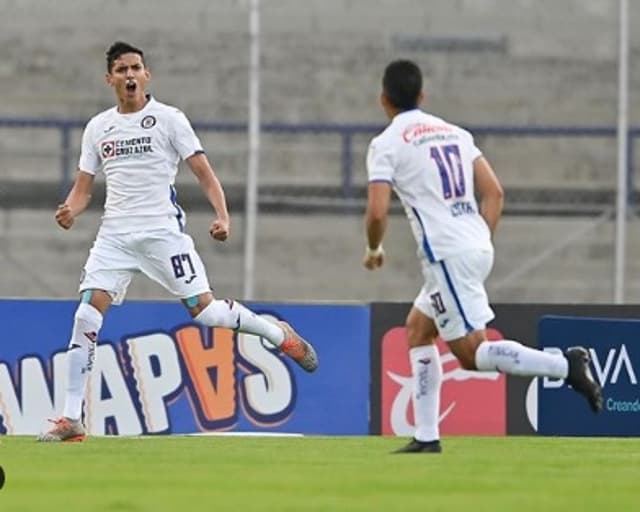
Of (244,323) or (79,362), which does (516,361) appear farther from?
(79,362)

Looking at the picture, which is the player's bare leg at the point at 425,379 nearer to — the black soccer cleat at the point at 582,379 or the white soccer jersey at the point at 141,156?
the black soccer cleat at the point at 582,379

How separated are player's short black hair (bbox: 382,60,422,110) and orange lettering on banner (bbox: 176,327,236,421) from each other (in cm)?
570

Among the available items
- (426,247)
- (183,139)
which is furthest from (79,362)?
(426,247)

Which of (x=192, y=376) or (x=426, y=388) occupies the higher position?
(x=426, y=388)

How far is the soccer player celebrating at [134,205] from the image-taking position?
12.0 m

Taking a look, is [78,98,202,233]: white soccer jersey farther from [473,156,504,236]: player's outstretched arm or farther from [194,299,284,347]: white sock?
[473,156,504,236]: player's outstretched arm

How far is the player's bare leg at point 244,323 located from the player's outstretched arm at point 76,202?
31.1 inches

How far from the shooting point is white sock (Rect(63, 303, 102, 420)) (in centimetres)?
1193

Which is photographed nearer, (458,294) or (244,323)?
(458,294)

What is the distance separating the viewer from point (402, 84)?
10.6 m

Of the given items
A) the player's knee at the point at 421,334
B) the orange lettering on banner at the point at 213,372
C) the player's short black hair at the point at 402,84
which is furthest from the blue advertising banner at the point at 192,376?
the player's short black hair at the point at 402,84

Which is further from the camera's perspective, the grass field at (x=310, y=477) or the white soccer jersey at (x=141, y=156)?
the white soccer jersey at (x=141, y=156)

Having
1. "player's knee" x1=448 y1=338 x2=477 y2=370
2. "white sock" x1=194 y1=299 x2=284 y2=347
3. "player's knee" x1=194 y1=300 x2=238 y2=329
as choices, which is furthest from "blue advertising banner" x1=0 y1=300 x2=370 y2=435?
"player's knee" x1=448 y1=338 x2=477 y2=370

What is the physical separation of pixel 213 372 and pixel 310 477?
6792 mm
